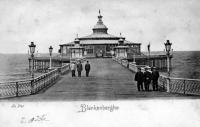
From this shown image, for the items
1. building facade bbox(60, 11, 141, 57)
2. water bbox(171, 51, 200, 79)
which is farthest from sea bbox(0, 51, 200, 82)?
building facade bbox(60, 11, 141, 57)

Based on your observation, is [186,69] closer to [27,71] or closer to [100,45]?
[100,45]

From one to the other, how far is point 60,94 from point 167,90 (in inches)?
193

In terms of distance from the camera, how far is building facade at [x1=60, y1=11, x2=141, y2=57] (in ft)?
222

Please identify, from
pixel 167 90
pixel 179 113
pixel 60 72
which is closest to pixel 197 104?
pixel 179 113

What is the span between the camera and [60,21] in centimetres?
1627

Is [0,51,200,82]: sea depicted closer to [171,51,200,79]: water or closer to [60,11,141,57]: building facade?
[171,51,200,79]: water

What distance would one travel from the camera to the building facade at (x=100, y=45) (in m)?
67.8

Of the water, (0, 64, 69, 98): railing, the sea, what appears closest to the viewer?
(0, 64, 69, 98): railing

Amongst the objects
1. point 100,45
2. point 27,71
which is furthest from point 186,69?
point 27,71

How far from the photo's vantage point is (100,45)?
68812mm

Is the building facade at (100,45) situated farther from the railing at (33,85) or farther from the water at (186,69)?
the railing at (33,85)

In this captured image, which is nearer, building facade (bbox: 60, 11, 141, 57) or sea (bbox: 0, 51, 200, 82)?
sea (bbox: 0, 51, 200, 82)

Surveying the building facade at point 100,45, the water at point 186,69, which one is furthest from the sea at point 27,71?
the building facade at point 100,45

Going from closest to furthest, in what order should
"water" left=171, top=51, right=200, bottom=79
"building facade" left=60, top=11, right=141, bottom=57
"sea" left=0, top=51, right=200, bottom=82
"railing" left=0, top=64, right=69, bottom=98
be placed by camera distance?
"railing" left=0, top=64, right=69, bottom=98
"sea" left=0, top=51, right=200, bottom=82
"water" left=171, top=51, right=200, bottom=79
"building facade" left=60, top=11, right=141, bottom=57
